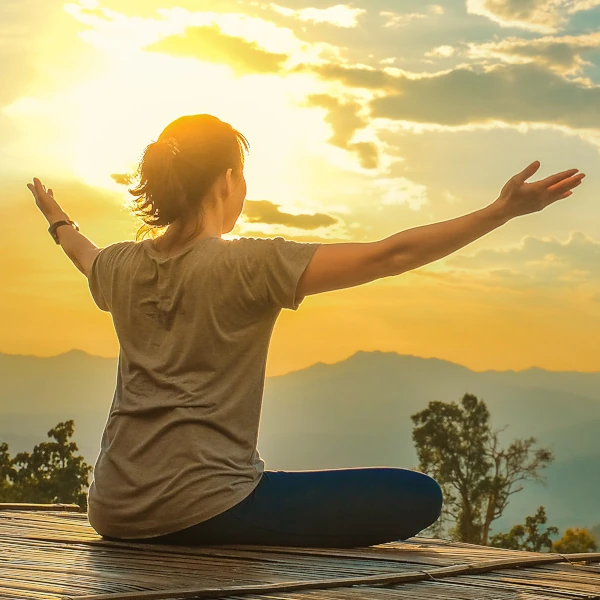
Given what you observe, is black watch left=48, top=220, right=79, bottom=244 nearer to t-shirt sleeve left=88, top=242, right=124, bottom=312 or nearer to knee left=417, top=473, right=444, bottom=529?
t-shirt sleeve left=88, top=242, right=124, bottom=312

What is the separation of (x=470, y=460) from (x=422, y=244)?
846 inches

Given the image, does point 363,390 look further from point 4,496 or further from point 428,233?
point 428,233

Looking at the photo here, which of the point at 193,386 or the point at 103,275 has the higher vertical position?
the point at 103,275

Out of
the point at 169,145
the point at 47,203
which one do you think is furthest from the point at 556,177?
the point at 47,203

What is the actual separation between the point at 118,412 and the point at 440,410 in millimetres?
22090

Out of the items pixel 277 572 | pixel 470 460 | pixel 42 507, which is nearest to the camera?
pixel 277 572

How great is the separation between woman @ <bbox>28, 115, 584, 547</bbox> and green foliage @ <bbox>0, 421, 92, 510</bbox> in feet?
46.9

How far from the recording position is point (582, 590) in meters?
2.42

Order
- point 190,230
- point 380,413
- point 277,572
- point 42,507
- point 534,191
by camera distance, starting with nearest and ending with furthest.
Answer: point 277,572 < point 534,191 < point 190,230 < point 42,507 < point 380,413

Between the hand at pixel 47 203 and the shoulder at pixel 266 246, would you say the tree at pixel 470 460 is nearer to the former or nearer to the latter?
the hand at pixel 47 203

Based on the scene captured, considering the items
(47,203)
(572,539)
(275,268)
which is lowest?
(572,539)

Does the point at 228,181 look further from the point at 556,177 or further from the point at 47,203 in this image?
the point at 47,203

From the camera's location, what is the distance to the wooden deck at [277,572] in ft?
7.17

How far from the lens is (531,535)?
21297 mm
